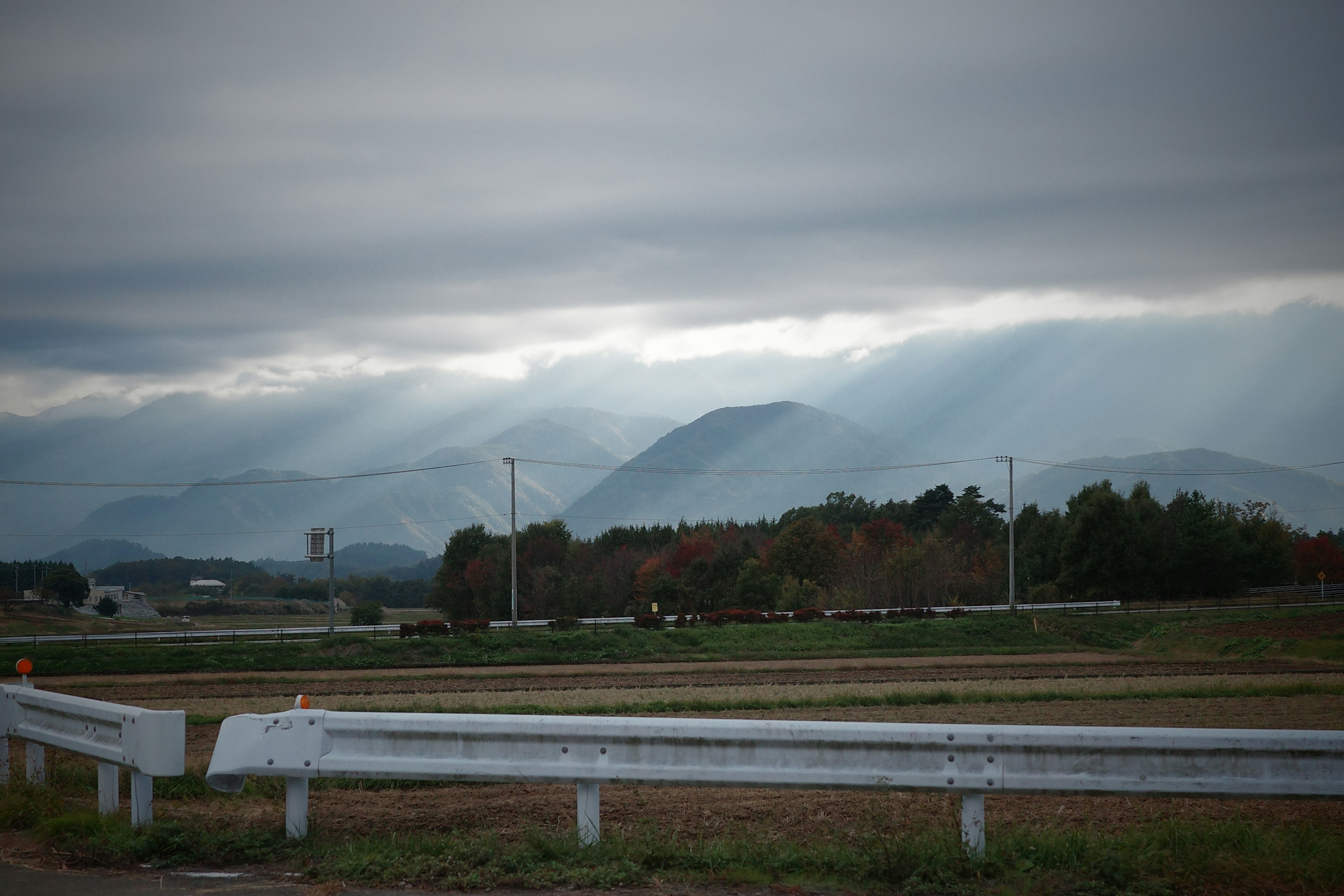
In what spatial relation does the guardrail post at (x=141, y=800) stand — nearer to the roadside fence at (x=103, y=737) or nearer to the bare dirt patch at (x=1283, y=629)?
the roadside fence at (x=103, y=737)

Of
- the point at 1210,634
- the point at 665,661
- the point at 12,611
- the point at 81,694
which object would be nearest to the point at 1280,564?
the point at 1210,634

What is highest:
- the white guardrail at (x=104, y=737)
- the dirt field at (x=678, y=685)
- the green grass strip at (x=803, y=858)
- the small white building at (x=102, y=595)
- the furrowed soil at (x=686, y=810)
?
the white guardrail at (x=104, y=737)

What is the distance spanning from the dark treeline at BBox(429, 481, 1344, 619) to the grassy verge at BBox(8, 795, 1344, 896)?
64.0 m

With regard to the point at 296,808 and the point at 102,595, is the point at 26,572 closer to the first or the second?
the point at 102,595

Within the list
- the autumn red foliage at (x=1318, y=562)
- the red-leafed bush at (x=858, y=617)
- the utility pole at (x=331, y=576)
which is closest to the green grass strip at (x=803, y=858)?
the utility pole at (x=331, y=576)

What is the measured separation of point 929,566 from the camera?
3125 inches

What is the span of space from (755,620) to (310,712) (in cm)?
4854

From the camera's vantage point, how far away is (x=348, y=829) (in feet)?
22.6

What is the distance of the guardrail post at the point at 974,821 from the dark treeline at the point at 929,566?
211ft

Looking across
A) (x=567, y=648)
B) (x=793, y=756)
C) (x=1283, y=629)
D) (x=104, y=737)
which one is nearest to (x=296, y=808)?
(x=104, y=737)

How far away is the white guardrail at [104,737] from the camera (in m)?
6.68

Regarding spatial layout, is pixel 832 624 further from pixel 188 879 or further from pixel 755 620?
pixel 188 879

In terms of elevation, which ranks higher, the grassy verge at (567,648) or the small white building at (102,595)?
the grassy verge at (567,648)

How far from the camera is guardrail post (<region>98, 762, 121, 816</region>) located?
7.25m
